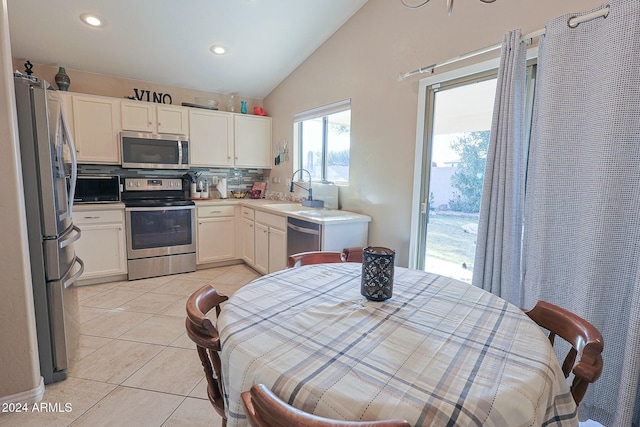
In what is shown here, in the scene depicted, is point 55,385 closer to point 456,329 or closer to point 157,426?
point 157,426

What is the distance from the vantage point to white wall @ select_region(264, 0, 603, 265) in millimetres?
1962

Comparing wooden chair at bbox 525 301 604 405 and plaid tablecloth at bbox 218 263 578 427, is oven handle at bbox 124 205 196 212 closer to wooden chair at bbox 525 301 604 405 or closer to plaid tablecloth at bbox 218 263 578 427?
plaid tablecloth at bbox 218 263 578 427

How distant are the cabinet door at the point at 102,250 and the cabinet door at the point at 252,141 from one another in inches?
67.3

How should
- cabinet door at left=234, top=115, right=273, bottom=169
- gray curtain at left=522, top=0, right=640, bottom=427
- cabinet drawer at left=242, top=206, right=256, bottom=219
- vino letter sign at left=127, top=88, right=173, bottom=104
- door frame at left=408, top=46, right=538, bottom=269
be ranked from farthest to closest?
1. cabinet door at left=234, top=115, right=273, bottom=169
2. cabinet drawer at left=242, top=206, right=256, bottom=219
3. vino letter sign at left=127, top=88, right=173, bottom=104
4. door frame at left=408, top=46, right=538, bottom=269
5. gray curtain at left=522, top=0, right=640, bottom=427

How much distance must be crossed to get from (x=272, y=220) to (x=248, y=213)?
72cm

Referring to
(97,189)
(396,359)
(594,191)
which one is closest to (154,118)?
(97,189)

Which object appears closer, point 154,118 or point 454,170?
point 454,170

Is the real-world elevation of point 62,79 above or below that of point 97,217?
above

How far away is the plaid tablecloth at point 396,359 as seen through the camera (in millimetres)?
669

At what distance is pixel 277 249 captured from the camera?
10.8ft

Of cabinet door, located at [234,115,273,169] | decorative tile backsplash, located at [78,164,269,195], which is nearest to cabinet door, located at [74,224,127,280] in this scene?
decorative tile backsplash, located at [78,164,269,195]

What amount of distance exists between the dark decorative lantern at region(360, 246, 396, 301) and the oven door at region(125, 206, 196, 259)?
3.16 metres

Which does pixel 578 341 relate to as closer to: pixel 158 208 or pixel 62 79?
pixel 158 208

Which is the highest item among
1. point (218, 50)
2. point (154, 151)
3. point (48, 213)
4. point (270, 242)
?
point (218, 50)
